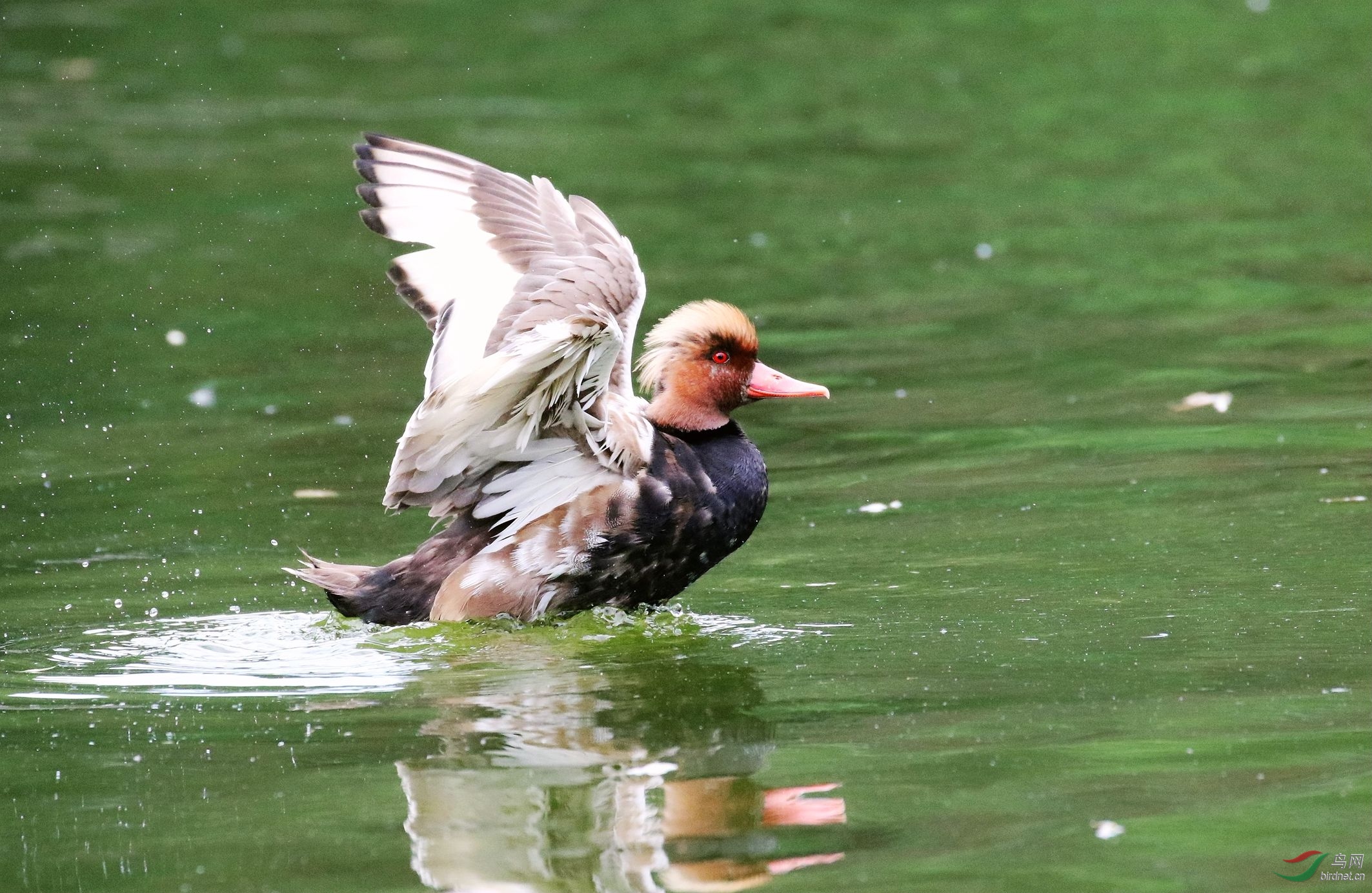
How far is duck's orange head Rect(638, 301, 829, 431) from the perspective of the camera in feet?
23.3

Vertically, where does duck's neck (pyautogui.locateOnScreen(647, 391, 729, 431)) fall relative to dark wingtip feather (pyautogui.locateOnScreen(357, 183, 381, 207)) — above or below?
below

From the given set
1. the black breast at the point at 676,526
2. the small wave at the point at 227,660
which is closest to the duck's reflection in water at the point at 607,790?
the small wave at the point at 227,660

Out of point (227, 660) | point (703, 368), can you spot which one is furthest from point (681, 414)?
point (227, 660)

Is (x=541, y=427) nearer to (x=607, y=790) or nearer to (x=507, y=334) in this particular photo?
(x=507, y=334)

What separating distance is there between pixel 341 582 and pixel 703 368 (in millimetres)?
1546

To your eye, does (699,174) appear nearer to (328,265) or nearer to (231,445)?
(328,265)

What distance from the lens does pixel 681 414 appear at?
23.2 feet

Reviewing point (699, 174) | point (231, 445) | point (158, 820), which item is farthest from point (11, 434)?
point (699, 174)

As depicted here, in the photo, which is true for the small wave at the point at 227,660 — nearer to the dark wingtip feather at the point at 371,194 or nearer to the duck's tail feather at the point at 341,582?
the duck's tail feather at the point at 341,582

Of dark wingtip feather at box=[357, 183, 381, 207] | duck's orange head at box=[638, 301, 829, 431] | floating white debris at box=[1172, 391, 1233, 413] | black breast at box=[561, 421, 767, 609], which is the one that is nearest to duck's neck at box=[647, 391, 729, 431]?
duck's orange head at box=[638, 301, 829, 431]

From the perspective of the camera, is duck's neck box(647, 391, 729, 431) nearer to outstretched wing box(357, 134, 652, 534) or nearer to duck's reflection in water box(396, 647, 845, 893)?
outstretched wing box(357, 134, 652, 534)

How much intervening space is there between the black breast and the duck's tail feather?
73 cm

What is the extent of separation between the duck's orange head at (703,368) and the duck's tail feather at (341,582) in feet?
4.12

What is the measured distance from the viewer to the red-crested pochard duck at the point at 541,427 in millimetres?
6414
